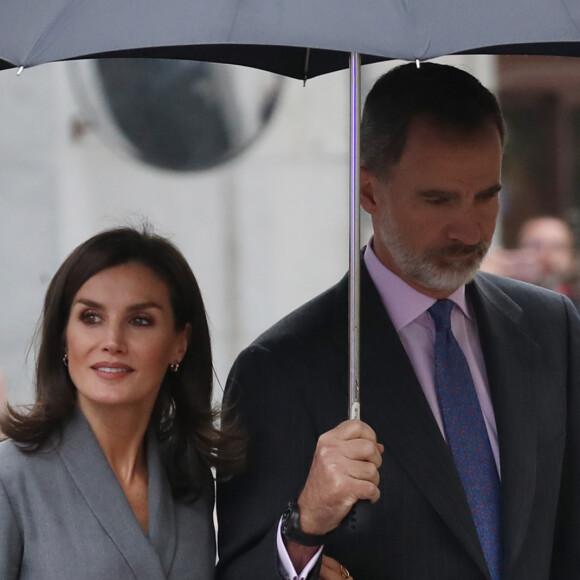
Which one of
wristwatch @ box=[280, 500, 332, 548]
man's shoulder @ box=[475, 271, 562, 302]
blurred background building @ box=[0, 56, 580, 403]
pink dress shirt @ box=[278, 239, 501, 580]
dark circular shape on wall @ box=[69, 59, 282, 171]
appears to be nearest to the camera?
wristwatch @ box=[280, 500, 332, 548]

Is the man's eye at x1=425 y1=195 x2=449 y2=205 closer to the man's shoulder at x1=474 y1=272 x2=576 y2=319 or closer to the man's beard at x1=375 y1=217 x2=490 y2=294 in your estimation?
the man's beard at x1=375 y1=217 x2=490 y2=294

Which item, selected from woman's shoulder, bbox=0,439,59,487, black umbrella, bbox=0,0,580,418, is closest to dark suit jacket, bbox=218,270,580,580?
woman's shoulder, bbox=0,439,59,487

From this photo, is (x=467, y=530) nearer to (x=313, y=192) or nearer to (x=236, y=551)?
(x=236, y=551)

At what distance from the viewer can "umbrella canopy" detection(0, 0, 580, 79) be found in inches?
102

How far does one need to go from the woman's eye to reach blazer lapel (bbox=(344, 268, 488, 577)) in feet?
2.11

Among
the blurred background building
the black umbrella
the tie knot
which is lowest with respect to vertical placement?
the tie knot

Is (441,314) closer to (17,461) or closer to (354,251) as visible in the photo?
(354,251)

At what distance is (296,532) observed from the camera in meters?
3.09

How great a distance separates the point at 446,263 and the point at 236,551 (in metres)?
0.85

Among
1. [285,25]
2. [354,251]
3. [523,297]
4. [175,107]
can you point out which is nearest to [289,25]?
[285,25]

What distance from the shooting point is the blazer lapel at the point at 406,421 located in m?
3.29

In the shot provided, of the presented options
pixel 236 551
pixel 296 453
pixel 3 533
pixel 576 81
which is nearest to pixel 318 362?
pixel 296 453

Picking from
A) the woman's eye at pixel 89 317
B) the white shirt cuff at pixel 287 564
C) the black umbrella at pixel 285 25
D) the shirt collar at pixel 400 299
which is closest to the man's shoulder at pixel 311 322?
the shirt collar at pixel 400 299

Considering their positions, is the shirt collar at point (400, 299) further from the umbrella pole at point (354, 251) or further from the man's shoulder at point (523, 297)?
the umbrella pole at point (354, 251)
